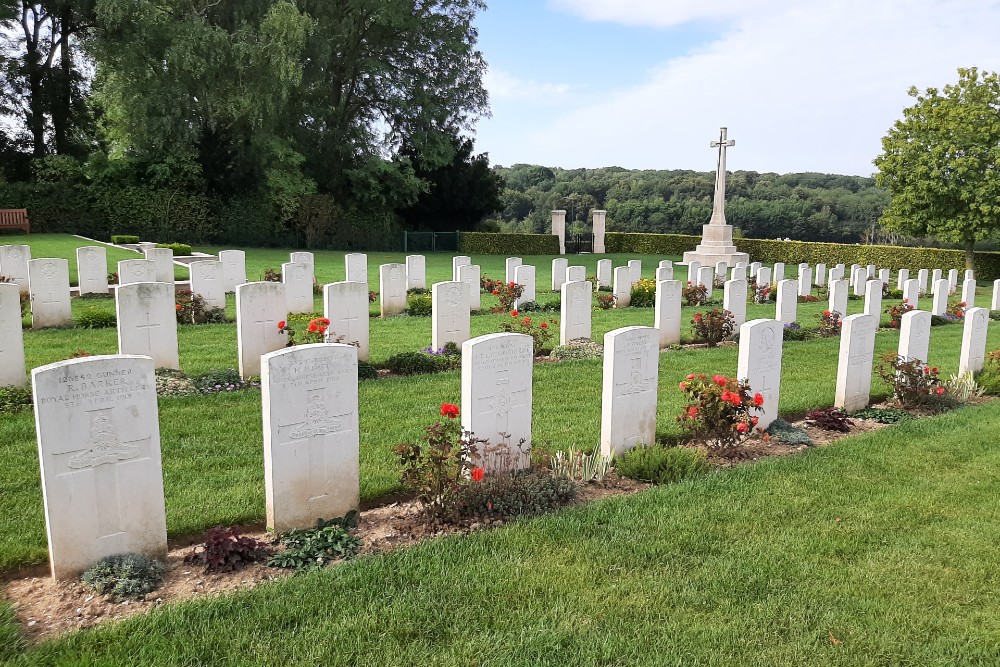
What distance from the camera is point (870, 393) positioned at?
892 centimetres

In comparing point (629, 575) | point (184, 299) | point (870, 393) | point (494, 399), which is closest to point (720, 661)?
point (629, 575)

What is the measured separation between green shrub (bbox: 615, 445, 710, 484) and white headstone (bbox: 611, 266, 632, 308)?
A: 10.8 meters

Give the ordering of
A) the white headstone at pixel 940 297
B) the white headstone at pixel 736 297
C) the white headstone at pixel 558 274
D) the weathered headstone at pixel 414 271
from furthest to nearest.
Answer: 1. the white headstone at pixel 558 274
2. the weathered headstone at pixel 414 271
3. the white headstone at pixel 940 297
4. the white headstone at pixel 736 297

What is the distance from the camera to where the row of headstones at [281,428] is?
3973 millimetres

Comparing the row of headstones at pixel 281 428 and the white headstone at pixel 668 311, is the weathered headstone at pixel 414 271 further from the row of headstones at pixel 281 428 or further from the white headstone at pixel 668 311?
the row of headstones at pixel 281 428

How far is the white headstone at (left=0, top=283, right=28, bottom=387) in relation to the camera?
7.43 m

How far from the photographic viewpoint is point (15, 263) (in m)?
14.1

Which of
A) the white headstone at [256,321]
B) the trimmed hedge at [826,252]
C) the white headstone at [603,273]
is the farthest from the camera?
the trimmed hedge at [826,252]

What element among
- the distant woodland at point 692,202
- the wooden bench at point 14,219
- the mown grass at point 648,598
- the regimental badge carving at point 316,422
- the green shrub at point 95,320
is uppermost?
the distant woodland at point 692,202

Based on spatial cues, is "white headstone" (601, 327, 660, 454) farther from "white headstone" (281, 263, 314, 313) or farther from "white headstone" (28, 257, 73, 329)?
"white headstone" (28, 257, 73, 329)

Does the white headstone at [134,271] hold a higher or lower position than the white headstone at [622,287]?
higher

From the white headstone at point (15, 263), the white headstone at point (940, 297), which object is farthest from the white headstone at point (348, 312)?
the white headstone at point (940, 297)

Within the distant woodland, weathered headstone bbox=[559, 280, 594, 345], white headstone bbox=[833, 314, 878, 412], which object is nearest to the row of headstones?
white headstone bbox=[833, 314, 878, 412]

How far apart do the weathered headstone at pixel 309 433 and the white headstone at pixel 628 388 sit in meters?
2.17
